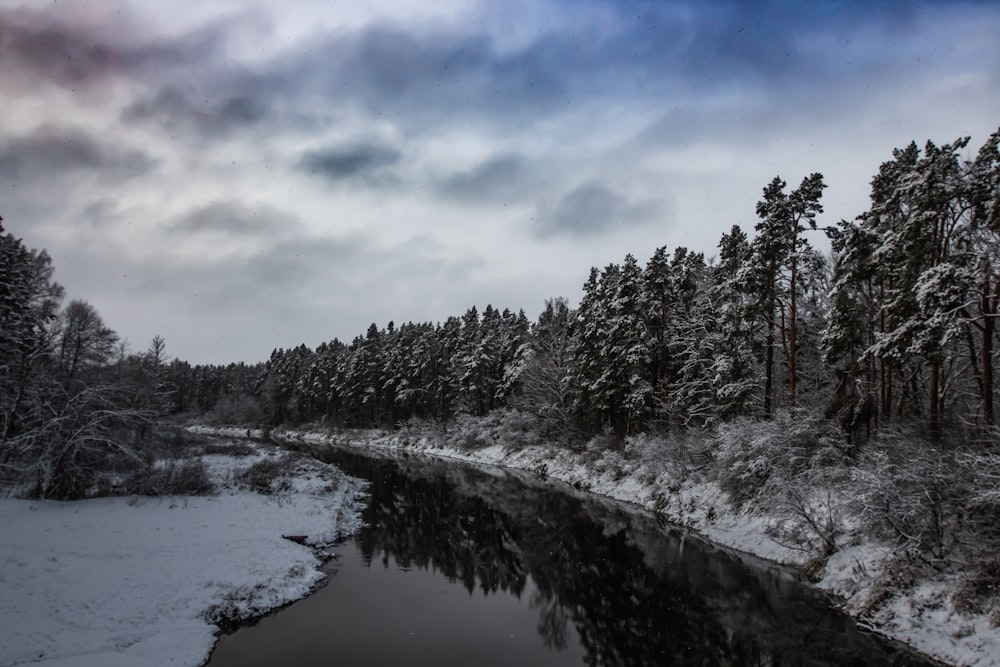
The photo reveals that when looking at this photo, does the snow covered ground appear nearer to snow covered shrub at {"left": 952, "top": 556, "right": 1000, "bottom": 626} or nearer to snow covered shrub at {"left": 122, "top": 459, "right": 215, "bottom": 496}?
snow covered shrub at {"left": 122, "top": 459, "right": 215, "bottom": 496}

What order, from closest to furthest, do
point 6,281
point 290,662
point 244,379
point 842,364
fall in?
point 290,662, point 842,364, point 6,281, point 244,379

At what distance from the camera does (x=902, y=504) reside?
41.9 feet

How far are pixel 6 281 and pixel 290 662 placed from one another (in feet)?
110

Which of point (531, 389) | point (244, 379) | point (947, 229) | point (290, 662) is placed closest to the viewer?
point (290, 662)

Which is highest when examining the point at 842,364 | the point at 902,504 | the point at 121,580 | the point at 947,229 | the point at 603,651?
the point at 947,229

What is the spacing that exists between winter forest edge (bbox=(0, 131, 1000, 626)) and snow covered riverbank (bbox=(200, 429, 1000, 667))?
39cm

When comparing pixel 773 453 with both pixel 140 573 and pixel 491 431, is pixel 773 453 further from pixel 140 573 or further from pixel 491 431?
pixel 491 431

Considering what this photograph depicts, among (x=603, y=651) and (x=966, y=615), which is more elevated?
(x=966, y=615)

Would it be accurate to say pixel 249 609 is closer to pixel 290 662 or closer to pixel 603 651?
pixel 290 662

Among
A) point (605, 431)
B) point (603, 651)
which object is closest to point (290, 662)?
point (603, 651)

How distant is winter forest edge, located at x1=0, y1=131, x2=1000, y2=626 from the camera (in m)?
13.3

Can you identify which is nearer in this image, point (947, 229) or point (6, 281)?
point (947, 229)

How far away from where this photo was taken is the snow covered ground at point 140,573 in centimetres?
968

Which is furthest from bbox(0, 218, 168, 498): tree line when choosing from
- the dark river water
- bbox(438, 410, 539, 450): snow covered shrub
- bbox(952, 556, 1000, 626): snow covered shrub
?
bbox(438, 410, 539, 450): snow covered shrub
